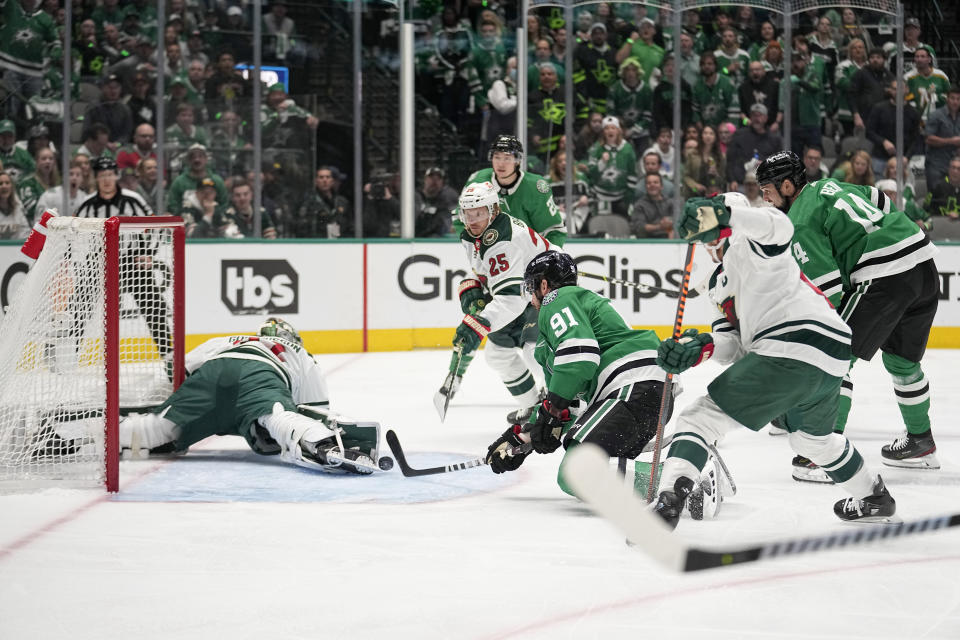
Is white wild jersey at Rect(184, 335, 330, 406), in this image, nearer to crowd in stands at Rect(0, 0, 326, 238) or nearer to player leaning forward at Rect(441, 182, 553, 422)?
player leaning forward at Rect(441, 182, 553, 422)

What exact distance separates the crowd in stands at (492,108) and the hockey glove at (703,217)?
209 inches

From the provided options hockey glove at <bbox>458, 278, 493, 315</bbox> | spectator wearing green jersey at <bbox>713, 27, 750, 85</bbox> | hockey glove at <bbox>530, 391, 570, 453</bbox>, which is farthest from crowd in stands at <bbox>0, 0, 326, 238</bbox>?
hockey glove at <bbox>530, 391, 570, 453</bbox>

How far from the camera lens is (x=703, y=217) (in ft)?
8.50

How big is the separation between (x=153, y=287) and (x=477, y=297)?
127 cm

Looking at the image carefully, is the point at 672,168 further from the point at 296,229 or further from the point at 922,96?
the point at 296,229

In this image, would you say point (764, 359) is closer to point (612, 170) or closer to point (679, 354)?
point (679, 354)

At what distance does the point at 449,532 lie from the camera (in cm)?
304

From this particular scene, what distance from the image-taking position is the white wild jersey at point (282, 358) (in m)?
4.02

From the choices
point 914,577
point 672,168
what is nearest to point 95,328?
point 914,577

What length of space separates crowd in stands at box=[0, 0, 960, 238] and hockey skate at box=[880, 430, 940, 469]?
4.41 meters

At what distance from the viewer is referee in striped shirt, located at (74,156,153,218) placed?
6.25 meters

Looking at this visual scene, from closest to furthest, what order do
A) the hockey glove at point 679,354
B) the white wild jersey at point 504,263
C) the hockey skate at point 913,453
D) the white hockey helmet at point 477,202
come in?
the hockey glove at point 679,354 < the hockey skate at point 913,453 < the white hockey helmet at point 477,202 < the white wild jersey at point 504,263

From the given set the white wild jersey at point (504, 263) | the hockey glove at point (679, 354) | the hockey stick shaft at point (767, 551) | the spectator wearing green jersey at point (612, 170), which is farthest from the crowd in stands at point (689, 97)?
the hockey stick shaft at point (767, 551)

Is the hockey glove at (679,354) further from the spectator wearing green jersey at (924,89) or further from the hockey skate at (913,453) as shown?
the spectator wearing green jersey at (924,89)
